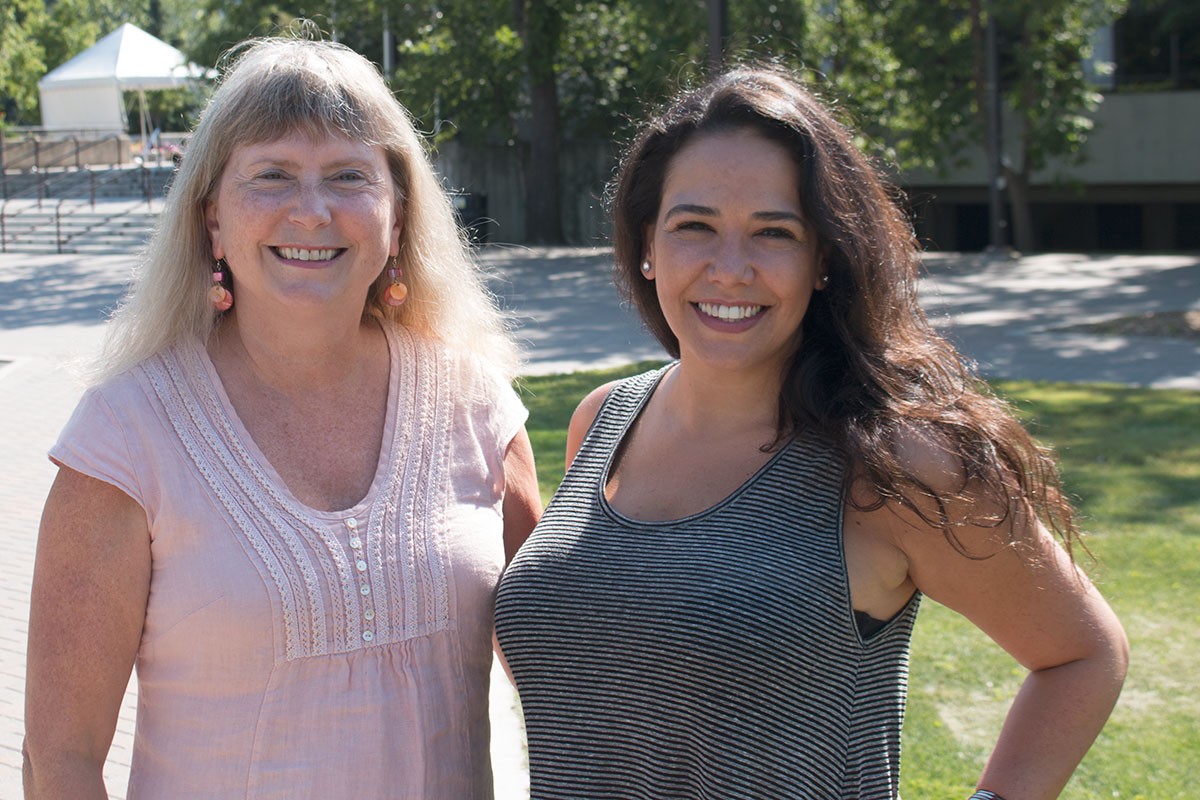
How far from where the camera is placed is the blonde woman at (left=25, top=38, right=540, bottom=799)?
2.26m

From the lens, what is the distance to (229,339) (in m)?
2.58

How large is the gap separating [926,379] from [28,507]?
268 inches

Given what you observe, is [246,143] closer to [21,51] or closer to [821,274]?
[821,274]

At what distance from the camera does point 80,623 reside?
7.29 ft

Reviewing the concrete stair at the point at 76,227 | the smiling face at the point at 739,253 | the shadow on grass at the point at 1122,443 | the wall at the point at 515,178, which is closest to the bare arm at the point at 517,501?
the smiling face at the point at 739,253

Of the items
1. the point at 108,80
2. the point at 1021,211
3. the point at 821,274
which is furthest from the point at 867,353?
the point at 108,80

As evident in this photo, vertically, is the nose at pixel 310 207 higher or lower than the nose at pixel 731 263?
higher

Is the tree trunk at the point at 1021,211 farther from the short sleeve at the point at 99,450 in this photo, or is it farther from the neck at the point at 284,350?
the short sleeve at the point at 99,450

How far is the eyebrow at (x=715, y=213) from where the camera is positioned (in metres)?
2.43

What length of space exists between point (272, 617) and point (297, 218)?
0.71 meters

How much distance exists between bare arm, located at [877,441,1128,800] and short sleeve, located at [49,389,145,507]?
129 centimetres

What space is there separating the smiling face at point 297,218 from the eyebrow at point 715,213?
572mm

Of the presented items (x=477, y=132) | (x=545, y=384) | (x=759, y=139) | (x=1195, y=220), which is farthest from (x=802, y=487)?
(x=1195, y=220)

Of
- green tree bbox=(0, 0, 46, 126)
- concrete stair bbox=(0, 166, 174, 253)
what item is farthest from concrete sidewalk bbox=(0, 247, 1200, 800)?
green tree bbox=(0, 0, 46, 126)
